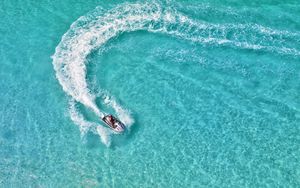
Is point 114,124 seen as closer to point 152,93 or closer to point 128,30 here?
point 152,93

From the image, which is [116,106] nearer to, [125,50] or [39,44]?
[125,50]

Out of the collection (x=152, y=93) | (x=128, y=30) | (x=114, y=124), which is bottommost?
(x=114, y=124)

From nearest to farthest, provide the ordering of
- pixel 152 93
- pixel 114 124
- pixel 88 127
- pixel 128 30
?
pixel 114 124 < pixel 88 127 < pixel 152 93 < pixel 128 30

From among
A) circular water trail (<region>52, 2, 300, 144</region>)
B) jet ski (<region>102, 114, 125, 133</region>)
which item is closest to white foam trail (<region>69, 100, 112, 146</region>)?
circular water trail (<region>52, 2, 300, 144</region>)

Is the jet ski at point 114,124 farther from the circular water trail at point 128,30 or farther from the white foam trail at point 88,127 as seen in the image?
the circular water trail at point 128,30

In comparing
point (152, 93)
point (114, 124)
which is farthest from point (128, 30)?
point (114, 124)

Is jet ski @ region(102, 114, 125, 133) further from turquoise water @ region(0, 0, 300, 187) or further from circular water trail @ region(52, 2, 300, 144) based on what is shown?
circular water trail @ region(52, 2, 300, 144)

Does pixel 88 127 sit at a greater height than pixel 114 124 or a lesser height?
lesser
